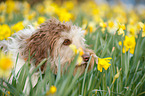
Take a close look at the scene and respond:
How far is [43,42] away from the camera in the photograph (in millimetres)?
1770

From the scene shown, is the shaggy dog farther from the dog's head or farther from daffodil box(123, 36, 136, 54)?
daffodil box(123, 36, 136, 54)

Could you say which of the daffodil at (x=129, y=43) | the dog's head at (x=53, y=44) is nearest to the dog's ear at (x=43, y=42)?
the dog's head at (x=53, y=44)

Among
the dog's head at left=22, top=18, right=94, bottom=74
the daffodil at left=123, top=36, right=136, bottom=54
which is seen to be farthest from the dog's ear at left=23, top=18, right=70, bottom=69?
the daffodil at left=123, top=36, right=136, bottom=54

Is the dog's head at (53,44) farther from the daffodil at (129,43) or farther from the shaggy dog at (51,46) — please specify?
the daffodil at (129,43)

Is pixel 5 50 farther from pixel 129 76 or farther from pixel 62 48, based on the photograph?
pixel 129 76

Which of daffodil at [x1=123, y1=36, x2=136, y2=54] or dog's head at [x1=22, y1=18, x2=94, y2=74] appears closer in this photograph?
dog's head at [x1=22, y1=18, x2=94, y2=74]

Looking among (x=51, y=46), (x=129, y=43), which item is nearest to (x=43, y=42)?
(x=51, y=46)

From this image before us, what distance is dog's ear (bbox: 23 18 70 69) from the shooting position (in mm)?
1736

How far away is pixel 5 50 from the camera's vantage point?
1.97 metres

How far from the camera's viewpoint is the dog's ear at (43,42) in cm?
174

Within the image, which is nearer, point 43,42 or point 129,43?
point 43,42

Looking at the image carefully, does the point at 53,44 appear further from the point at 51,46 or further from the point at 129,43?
the point at 129,43


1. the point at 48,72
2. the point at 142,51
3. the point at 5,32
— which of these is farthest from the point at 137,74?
the point at 5,32

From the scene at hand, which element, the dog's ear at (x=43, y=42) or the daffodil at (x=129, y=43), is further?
the daffodil at (x=129, y=43)
